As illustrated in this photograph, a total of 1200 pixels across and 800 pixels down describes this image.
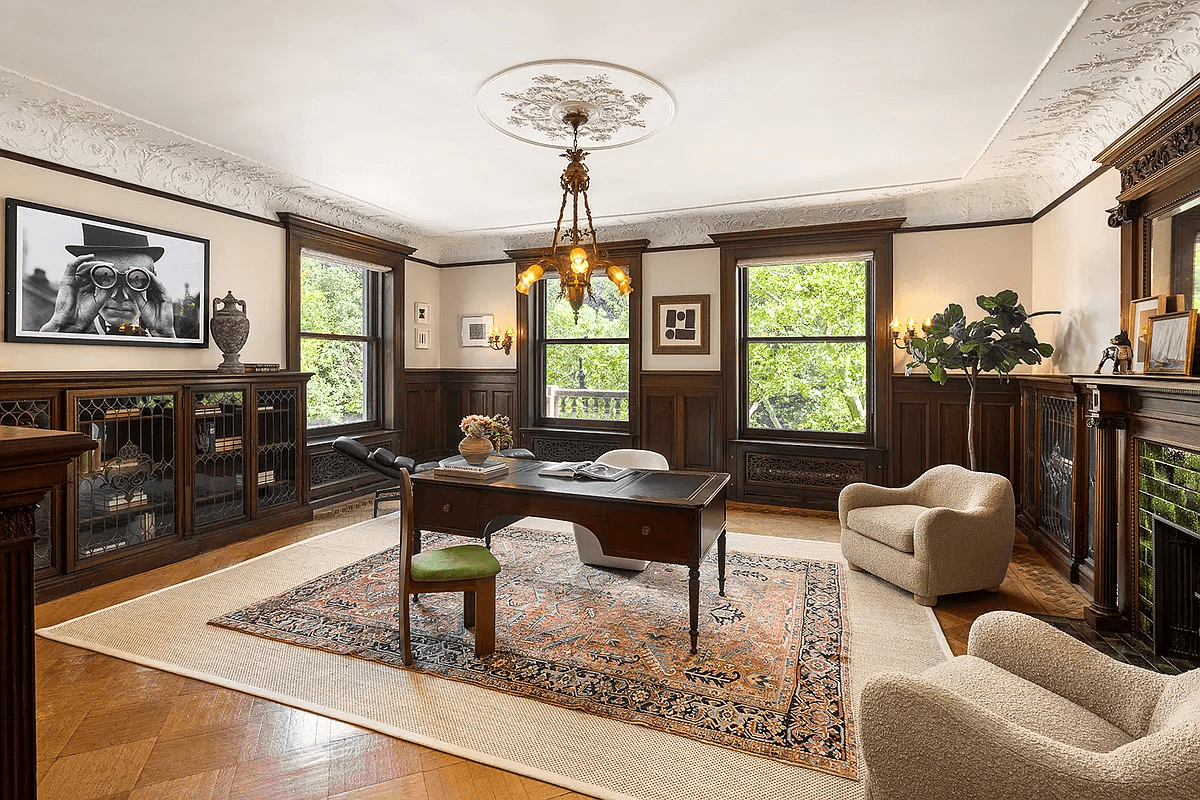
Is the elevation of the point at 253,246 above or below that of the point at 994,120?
below

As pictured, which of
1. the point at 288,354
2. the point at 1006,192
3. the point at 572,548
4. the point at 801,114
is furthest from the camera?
the point at 288,354

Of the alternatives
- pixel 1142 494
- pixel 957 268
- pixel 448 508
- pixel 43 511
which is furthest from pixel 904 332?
pixel 43 511

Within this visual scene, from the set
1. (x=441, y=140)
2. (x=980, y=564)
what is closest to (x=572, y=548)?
(x=980, y=564)

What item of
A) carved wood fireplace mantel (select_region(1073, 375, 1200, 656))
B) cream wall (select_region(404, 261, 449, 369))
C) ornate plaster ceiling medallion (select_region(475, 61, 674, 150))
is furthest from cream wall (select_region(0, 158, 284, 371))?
carved wood fireplace mantel (select_region(1073, 375, 1200, 656))

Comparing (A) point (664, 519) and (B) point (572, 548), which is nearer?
(A) point (664, 519)

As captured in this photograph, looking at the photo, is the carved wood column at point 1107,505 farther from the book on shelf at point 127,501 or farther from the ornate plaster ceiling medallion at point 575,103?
the book on shelf at point 127,501

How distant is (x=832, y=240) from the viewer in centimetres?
578

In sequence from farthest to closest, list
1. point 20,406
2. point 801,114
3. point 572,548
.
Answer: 1. point 572,548
2. point 801,114
3. point 20,406

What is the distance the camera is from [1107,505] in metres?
3.23

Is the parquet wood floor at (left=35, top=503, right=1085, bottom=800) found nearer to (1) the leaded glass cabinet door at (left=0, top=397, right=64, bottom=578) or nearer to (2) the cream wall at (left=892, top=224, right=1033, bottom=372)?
(1) the leaded glass cabinet door at (left=0, top=397, right=64, bottom=578)

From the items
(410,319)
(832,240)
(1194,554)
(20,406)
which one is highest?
(832,240)

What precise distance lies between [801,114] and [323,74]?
262 centimetres

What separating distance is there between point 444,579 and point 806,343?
443cm

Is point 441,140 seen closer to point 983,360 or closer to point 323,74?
point 323,74
